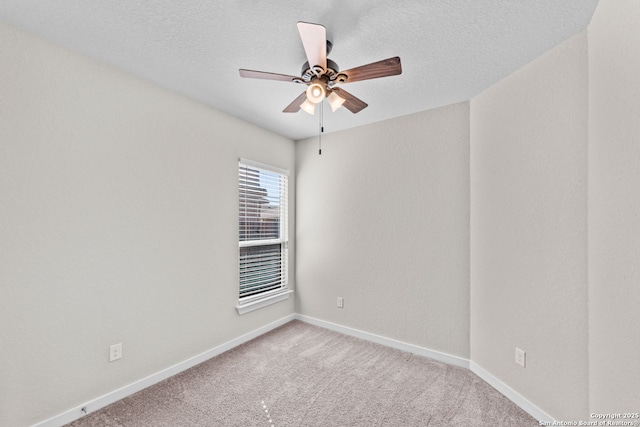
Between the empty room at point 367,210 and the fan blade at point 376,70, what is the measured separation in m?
0.02

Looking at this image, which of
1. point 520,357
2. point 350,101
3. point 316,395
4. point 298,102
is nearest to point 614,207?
point 520,357

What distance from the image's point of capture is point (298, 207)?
367 cm

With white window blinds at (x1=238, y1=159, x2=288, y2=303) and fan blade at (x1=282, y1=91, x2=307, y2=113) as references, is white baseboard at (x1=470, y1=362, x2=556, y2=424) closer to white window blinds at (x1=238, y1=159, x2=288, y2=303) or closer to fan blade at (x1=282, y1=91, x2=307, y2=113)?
white window blinds at (x1=238, y1=159, x2=288, y2=303)

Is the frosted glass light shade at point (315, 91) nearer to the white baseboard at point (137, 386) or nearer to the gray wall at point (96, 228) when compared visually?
the gray wall at point (96, 228)

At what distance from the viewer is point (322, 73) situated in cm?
163

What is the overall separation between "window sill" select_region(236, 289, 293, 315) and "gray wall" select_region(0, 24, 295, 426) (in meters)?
0.24

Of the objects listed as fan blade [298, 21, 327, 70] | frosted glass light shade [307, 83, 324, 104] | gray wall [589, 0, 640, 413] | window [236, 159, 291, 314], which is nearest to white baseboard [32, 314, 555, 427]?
window [236, 159, 291, 314]

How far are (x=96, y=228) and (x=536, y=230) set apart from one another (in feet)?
10.4

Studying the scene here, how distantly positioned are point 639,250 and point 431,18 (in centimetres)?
149

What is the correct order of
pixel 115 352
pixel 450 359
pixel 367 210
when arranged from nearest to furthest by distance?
1. pixel 115 352
2. pixel 450 359
3. pixel 367 210

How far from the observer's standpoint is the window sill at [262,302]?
289cm

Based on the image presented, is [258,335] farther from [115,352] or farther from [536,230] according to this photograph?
[536,230]

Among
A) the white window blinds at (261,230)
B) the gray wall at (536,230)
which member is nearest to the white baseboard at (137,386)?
the white window blinds at (261,230)

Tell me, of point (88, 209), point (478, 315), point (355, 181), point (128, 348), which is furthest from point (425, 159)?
point (128, 348)
